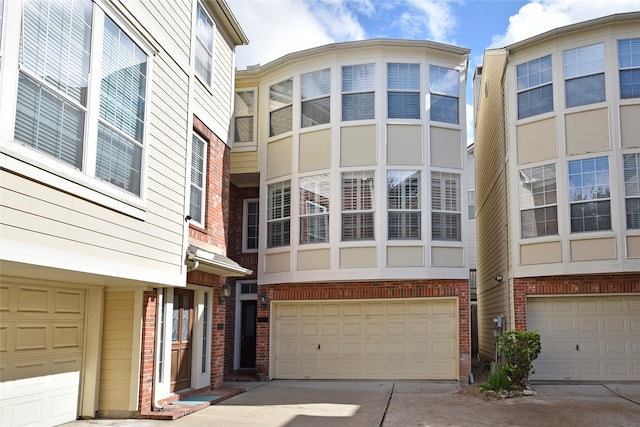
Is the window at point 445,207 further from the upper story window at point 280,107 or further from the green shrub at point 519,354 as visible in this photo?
the upper story window at point 280,107

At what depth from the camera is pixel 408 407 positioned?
11.5m

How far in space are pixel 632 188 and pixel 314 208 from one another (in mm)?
7081

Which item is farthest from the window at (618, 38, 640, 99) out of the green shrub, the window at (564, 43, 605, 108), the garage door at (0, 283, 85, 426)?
the garage door at (0, 283, 85, 426)

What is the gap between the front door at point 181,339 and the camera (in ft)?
38.0

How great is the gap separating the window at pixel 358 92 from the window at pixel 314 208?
169 cm

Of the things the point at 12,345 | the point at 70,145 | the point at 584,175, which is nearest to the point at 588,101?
the point at 584,175

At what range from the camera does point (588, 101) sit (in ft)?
46.8

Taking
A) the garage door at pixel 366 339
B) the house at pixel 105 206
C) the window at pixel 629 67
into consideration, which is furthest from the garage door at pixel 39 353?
the window at pixel 629 67

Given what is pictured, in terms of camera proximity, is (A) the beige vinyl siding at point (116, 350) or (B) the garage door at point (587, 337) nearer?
(A) the beige vinyl siding at point (116, 350)

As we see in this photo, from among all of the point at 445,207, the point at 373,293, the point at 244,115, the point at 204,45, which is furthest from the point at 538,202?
the point at 204,45

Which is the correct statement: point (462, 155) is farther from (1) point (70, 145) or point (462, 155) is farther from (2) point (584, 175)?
(1) point (70, 145)

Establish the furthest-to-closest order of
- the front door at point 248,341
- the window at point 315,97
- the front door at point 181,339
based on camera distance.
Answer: the front door at point 248,341 < the window at point 315,97 < the front door at point 181,339

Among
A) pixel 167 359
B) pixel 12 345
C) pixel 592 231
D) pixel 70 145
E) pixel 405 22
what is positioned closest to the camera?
pixel 70 145

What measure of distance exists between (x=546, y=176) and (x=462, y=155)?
A: 202cm
